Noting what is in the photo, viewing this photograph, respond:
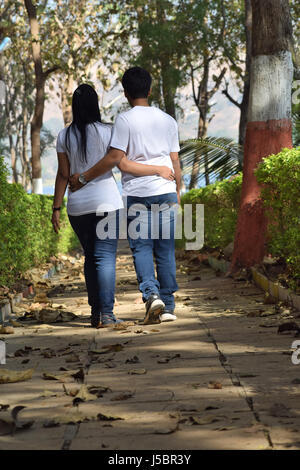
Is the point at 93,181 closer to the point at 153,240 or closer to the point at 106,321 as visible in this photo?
the point at 153,240

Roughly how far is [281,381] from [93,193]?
3061mm

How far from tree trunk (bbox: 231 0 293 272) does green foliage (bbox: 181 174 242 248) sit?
194 cm

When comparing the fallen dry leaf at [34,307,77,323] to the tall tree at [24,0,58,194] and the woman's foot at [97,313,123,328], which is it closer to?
the woman's foot at [97,313,123,328]

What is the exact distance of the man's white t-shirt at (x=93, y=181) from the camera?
7.12 metres

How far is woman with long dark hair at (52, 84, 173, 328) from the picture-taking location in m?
7.12

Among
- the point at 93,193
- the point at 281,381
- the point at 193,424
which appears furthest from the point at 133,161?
the point at 193,424

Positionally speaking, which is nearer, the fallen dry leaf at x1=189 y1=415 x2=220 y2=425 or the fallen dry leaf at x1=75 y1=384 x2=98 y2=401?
the fallen dry leaf at x1=189 y1=415 x2=220 y2=425

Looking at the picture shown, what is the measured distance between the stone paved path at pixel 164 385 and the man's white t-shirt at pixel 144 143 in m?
1.24

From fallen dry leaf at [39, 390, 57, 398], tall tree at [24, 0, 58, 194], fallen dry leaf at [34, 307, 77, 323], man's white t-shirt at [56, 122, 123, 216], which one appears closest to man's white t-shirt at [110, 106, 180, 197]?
man's white t-shirt at [56, 122, 123, 216]

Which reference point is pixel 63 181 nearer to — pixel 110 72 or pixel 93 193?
pixel 93 193

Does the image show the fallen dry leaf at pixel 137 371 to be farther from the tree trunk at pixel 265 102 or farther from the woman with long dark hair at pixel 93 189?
the tree trunk at pixel 265 102

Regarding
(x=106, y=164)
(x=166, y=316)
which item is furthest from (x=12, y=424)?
(x=166, y=316)

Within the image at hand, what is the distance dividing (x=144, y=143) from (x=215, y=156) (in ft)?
27.8

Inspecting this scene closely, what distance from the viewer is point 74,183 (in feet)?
23.6
